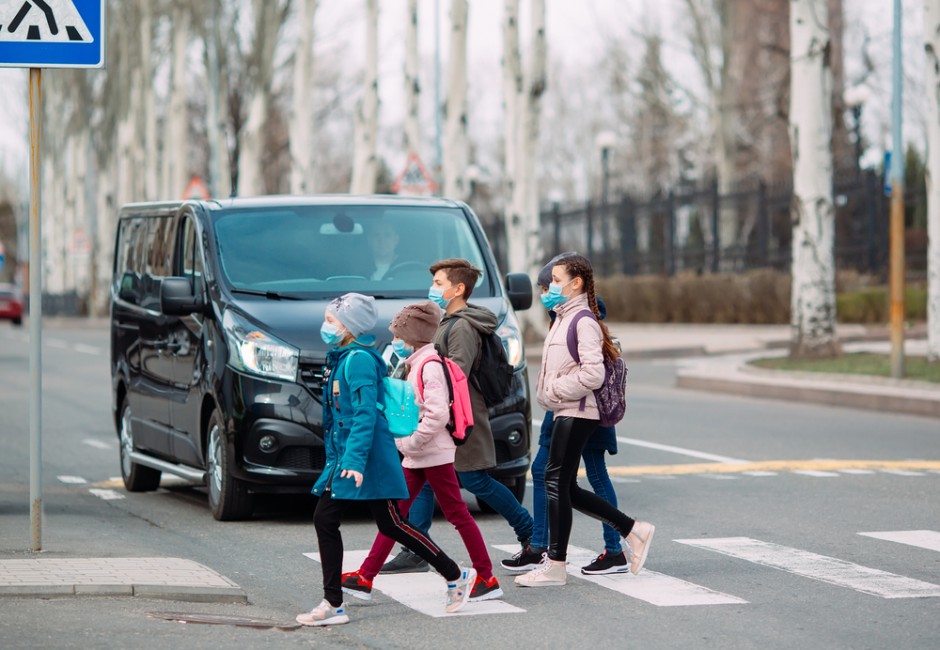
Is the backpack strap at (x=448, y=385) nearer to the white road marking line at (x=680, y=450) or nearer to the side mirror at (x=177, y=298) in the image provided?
the side mirror at (x=177, y=298)

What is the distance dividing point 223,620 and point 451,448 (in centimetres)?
131

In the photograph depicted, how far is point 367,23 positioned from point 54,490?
30.4 meters

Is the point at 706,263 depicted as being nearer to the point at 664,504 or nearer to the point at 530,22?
the point at 530,22

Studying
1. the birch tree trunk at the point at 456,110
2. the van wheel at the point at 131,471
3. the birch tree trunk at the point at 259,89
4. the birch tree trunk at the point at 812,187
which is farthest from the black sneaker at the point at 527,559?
the birch tree trunk at the point at 259,89

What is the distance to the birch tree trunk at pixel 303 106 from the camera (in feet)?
140

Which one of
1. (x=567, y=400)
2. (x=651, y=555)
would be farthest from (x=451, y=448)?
(x=651, y=555)

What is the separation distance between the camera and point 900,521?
416 inches

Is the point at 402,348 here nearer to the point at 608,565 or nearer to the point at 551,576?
the point at 551,576

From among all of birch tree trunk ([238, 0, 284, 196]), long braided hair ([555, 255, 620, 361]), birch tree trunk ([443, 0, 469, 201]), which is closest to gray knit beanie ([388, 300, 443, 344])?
long braided hair ([555, 255, 620, 361])

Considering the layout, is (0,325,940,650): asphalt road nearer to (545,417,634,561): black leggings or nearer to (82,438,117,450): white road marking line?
(82,438,117,450): white road marking line

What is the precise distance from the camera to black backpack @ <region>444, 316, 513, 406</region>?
8565mm

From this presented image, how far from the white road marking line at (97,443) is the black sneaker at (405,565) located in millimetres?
7913

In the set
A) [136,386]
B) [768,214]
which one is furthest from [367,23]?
[136,386]

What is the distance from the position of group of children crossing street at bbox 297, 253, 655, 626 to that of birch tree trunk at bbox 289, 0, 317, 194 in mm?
34234
